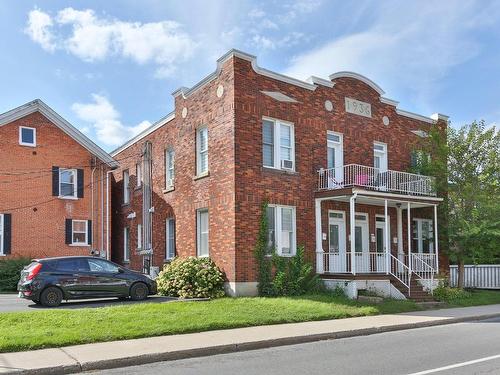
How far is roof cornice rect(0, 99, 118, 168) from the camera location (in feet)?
80.5

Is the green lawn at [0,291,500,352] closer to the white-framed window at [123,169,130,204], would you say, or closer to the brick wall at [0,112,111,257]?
the brick wall at [0,112,111,257]

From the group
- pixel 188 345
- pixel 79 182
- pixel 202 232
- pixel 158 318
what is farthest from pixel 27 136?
pixel 188 345

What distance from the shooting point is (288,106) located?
1966cm

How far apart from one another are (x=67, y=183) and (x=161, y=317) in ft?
50.2

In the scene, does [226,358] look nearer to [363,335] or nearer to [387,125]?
[363,335]

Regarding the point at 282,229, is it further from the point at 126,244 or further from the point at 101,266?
the point at 126,244

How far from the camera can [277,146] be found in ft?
63.1

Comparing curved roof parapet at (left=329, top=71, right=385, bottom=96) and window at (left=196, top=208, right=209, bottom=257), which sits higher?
curved roof parapet at (left=329, top=71, right=385, bottom=96)

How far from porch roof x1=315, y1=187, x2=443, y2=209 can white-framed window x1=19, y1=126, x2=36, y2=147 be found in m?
14.1

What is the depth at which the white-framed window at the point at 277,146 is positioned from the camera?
19.1 m

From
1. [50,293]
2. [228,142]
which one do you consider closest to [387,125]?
[228,142]

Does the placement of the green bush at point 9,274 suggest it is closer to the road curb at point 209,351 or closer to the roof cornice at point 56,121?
the roof cornice at point 56,121

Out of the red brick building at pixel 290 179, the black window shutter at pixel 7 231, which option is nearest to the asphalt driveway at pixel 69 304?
the red brick building at pixel 290 179

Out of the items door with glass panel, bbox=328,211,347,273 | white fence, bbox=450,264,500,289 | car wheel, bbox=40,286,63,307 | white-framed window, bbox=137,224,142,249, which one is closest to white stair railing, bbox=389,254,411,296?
door with glass panel, bbox=328,211,347,273
